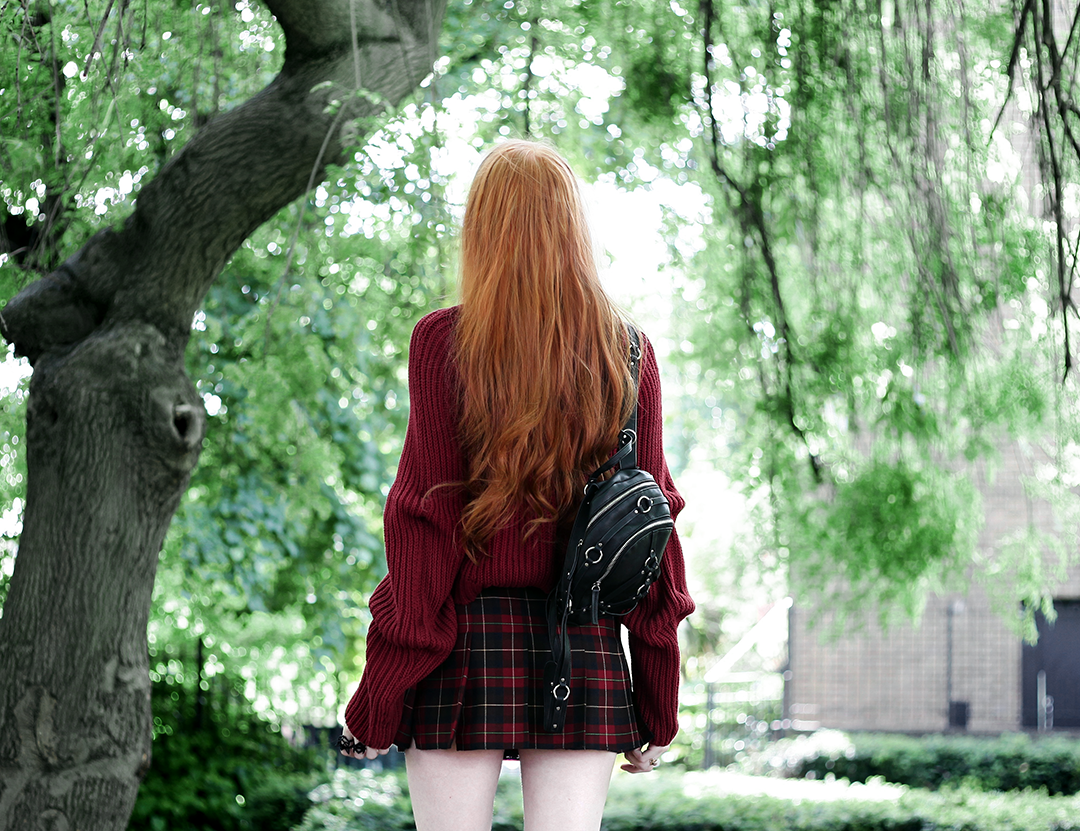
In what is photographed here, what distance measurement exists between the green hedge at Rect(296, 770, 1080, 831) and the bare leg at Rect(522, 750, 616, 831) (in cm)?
390

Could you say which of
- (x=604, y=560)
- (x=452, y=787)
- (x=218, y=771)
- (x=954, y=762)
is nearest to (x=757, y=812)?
(x=218, y=771)

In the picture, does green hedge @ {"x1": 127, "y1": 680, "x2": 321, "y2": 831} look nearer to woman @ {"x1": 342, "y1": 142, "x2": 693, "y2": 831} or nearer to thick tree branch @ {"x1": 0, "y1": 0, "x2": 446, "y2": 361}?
thick tree branch @ {"x1": 0, "y1": 0, "x2": 446, "y2": 361}

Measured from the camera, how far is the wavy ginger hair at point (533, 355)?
1.85 m

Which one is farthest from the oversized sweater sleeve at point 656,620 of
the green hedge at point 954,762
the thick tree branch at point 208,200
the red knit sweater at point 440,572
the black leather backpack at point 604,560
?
the green hedge at point 954,762

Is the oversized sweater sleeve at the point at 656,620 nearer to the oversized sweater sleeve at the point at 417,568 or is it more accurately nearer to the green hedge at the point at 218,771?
the oversized sweater sleeve at the point at 417,568

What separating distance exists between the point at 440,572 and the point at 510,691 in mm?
239

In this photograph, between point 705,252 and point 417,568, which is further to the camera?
point 705,252

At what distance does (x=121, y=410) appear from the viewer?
3186 mm

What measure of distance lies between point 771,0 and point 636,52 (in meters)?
1.33

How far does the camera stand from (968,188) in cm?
376

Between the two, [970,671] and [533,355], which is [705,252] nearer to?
[533,355]

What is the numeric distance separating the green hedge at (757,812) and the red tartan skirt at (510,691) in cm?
397

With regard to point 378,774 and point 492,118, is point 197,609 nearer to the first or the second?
point 378,774

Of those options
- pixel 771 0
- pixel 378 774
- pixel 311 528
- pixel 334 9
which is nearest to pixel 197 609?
pixel 311 528
